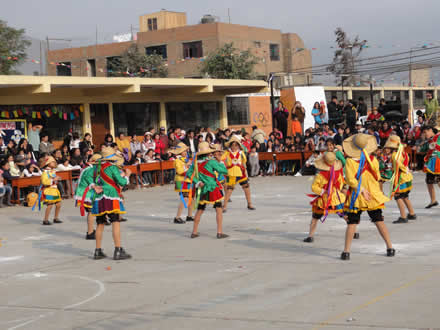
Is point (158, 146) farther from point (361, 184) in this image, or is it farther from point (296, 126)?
point (361, 184)

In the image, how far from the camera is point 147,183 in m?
21.8

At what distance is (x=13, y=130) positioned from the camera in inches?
850

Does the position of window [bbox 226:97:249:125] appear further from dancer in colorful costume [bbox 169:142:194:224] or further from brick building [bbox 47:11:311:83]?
dancer in colorful costume [bbox 169:142:194:224]

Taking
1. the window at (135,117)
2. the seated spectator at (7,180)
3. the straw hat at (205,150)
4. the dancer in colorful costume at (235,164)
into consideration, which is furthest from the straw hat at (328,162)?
the window at (135,117)

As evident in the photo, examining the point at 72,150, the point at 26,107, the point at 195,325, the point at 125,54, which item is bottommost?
the point at 195,325

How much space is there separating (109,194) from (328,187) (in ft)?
10.7

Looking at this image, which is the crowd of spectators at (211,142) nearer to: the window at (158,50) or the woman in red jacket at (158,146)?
the woman in red jacket at (158,146)

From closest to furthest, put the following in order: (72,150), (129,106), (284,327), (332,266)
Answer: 1. (284,327)
2. (332,266)
3. (72,150)
4. (129,106)

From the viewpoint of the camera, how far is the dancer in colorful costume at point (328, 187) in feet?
32.5

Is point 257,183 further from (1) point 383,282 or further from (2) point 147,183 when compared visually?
(1) point 383,282

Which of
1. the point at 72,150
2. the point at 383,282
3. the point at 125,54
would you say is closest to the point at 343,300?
the point at 383,282

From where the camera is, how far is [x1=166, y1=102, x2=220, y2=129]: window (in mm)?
27141

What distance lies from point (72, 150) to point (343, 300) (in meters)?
15.6


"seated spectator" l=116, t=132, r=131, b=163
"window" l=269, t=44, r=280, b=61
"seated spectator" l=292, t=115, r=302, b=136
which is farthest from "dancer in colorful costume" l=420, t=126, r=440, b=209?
"window" l=269, t=44, r=280, b=61
